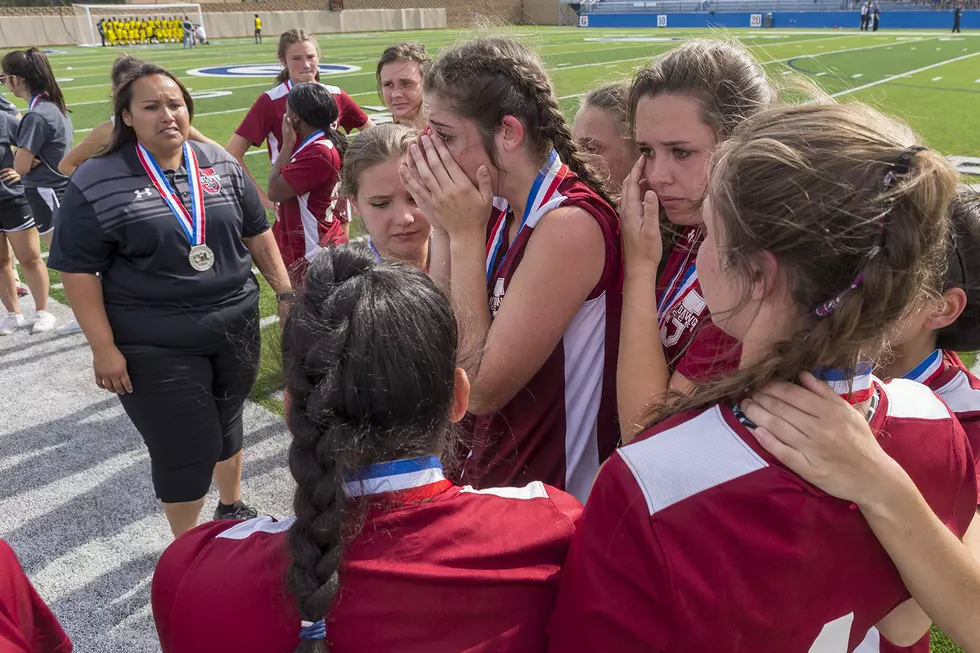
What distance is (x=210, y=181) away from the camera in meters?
3.06

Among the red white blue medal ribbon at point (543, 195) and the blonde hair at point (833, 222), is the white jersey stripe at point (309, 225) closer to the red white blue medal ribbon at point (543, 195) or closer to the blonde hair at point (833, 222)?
the red white blue medal ribbon at point (543, 195)

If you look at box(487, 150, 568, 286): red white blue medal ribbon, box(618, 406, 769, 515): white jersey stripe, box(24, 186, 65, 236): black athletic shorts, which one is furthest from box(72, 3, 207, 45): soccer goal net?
box(618, 406, 769, 515): white jersey stripe

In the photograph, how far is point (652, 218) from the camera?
5.30ft

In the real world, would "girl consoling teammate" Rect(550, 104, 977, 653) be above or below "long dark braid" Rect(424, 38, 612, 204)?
below

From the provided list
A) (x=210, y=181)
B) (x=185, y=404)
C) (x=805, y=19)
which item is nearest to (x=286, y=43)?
(x=210, y=181)

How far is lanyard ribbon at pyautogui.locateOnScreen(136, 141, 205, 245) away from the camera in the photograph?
288 cm

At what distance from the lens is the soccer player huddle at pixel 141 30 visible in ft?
113

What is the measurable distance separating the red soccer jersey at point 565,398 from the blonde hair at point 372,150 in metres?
1.10

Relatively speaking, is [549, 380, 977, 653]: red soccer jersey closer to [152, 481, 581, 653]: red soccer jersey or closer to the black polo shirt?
[152, 481, 581, 653]: red soccer jersey

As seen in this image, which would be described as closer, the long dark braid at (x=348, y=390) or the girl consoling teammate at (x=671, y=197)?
the long dark braid at (x=348, y=390)

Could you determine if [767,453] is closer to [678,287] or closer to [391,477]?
[391,477]

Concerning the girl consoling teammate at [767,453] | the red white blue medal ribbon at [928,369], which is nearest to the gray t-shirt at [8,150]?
the girl consoling teammate at [767,453]

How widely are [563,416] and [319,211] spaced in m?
2.95

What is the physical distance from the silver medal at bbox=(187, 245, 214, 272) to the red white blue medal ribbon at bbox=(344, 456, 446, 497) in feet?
7.03
